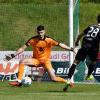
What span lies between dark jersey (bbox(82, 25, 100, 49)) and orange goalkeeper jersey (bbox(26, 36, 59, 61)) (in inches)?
74.5

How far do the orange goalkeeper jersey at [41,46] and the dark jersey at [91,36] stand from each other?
189 centimetres

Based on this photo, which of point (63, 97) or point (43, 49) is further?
point (43, 49)

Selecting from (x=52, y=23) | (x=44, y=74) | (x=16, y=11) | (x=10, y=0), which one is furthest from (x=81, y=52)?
(x=10, y=0)

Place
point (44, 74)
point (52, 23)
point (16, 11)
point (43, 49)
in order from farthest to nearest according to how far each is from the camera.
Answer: point (16, 11), point (52, 23), point (44, 74), point (43, 49)

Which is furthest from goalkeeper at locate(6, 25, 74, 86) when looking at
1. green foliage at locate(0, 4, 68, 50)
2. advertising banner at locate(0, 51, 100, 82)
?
green foliage at locate(0, 4, 68, 50)

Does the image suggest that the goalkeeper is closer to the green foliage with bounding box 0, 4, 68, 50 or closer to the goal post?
the goal post

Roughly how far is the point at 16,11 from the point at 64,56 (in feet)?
17.6

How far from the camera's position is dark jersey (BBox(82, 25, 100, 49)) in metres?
15.5

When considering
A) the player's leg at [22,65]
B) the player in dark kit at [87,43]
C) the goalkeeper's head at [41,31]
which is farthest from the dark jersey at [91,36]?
the player's leg at [22,65]

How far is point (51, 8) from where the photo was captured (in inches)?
979

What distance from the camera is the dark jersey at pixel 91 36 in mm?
15492

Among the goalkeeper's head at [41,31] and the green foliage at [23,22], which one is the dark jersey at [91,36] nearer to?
the goalkeeper's head at [41,31]

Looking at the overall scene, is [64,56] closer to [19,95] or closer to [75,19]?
[75,19]

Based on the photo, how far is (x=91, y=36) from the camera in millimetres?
15562
